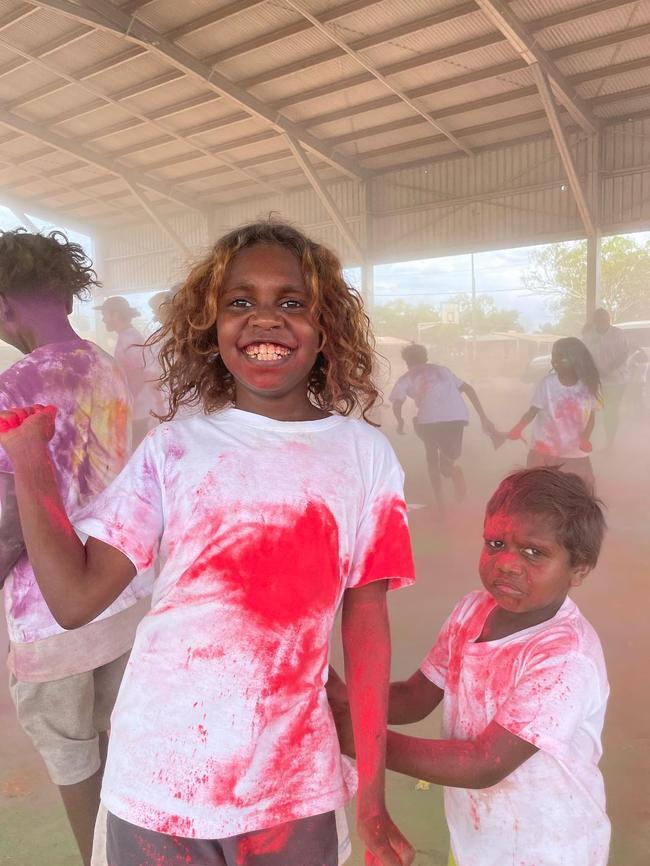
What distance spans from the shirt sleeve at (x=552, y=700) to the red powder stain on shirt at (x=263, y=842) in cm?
31

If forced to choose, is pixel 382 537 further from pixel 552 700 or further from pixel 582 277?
pixel 582 277

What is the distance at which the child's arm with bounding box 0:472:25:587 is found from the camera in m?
1.02

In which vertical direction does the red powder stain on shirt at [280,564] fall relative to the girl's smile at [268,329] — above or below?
below

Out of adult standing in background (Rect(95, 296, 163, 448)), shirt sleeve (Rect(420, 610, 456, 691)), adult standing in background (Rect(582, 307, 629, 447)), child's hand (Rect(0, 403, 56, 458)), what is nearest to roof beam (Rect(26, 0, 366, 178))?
adult standing in background (Rect(95, 296, 163, 448))

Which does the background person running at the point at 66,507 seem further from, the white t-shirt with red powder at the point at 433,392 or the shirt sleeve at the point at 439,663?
the white t-shirt with red powder at the point at 433,392

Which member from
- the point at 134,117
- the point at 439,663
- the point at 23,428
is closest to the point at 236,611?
the point at 23,428

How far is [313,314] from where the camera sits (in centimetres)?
86

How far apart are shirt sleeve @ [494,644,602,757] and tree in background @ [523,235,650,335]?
12.2 feet

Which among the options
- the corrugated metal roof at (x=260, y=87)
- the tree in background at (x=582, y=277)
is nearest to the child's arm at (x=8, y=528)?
the corrugated metal roof at (x=260, y=87)

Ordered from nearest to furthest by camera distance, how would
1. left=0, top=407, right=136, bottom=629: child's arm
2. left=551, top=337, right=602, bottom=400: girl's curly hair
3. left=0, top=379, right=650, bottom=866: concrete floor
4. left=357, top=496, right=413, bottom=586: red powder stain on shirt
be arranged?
left=0, top=407, right=136, bottom=629: child's arm
left=357, top=496, right=413, bottom=586: red powder stain on shirt
left=0, top=379, right=650, bottom=866: concrete floor
left=551, top=337, right=602, bottom=400: girl's curly hair

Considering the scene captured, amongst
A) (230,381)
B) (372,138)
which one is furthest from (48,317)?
(372,138)

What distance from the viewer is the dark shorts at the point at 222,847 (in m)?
0.70

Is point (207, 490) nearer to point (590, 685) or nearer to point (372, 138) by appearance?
point (590, 685)

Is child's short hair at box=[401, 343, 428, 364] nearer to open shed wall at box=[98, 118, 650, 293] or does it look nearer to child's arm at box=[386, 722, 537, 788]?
open shed wall at box=[98, 118, 650, 293]
